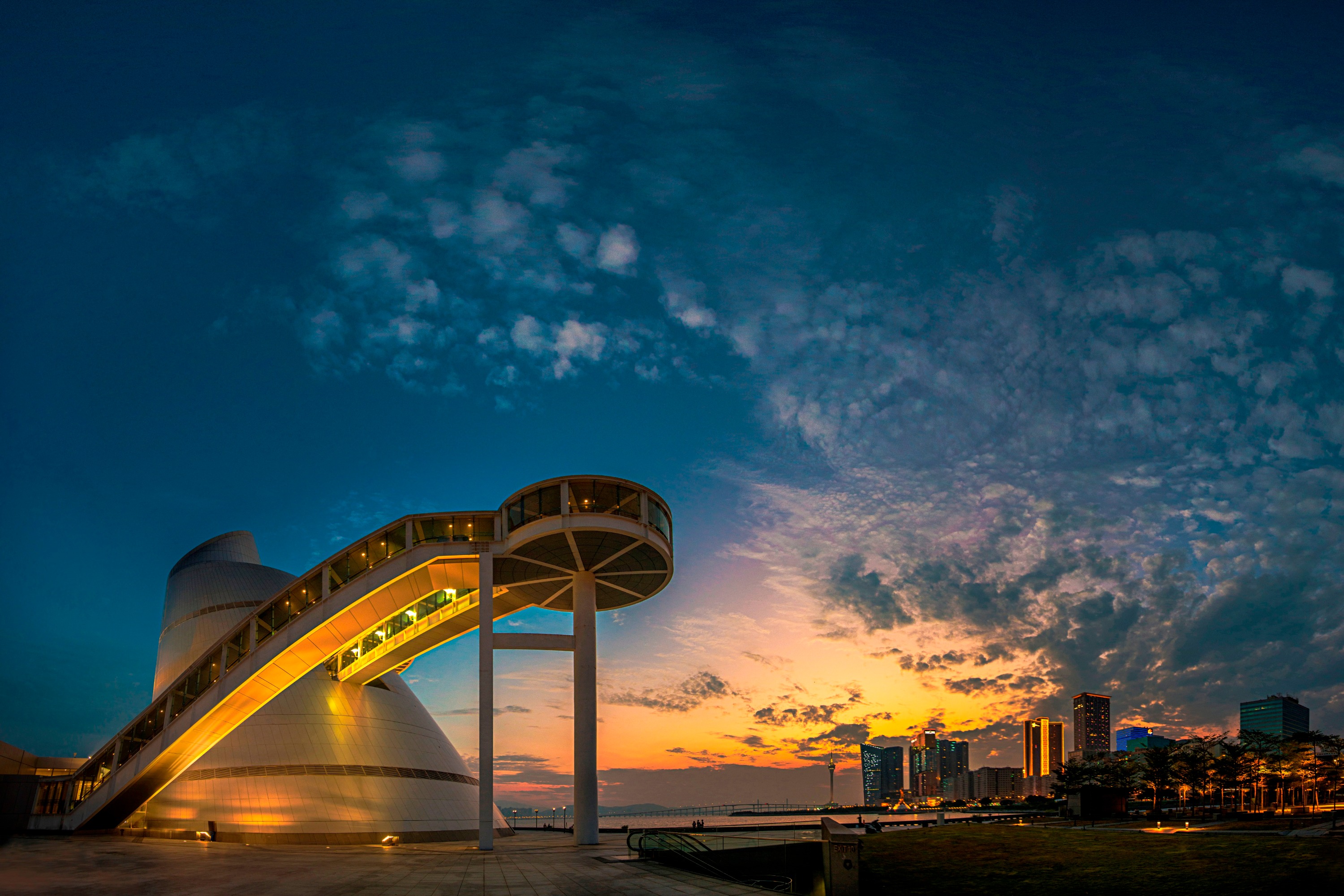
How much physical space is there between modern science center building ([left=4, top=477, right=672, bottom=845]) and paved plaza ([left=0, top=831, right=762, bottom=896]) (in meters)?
6.59

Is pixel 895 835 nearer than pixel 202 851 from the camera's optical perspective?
No

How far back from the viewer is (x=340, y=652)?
158ft

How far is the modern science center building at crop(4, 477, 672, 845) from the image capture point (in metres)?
40.1

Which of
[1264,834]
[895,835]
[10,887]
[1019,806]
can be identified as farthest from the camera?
[1019,806]

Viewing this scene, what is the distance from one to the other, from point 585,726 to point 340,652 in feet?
58.4

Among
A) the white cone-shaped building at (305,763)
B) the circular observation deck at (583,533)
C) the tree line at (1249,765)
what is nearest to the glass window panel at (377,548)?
the circular observation deck at (583,533)

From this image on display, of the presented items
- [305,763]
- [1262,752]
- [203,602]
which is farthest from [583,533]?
[1262,752]

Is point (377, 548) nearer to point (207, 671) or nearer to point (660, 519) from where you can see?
point (207, 671)

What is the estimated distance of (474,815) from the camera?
4784 cm

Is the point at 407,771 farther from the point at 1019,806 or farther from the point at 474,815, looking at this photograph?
the point at 1019,806

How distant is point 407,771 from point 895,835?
36.0 m

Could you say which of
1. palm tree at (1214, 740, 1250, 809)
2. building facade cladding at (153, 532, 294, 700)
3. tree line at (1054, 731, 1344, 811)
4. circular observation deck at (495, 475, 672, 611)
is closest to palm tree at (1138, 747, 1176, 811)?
tree line at (1054, 731, 1344, 811)

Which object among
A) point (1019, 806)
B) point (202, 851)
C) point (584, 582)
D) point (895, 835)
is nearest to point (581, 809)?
point (584, 582)

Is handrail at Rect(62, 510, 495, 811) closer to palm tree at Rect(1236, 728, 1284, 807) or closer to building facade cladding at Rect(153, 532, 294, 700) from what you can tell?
building facade cladding at Rect(153, 532, 294, 700)
